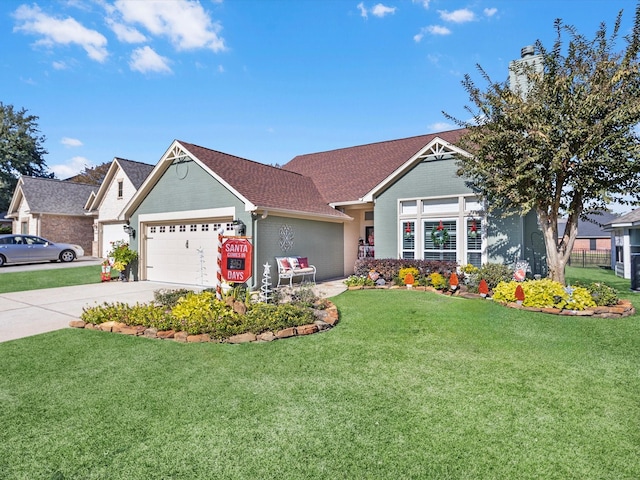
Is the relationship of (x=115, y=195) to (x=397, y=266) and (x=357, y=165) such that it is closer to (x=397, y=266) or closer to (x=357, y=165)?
(x=357, y=165)

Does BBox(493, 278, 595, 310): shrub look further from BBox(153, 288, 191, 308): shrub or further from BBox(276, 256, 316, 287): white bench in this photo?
BBox(153, 288, 191, 308): shrub

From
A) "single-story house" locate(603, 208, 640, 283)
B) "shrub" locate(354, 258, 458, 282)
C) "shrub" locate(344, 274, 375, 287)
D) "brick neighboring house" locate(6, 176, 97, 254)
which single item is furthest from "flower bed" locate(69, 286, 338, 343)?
"brick neighboring house" locate(6, 176, 97, 254)

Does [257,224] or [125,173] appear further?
[125,173]

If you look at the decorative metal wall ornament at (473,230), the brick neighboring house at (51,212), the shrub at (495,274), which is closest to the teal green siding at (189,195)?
the shrub at (495,274)

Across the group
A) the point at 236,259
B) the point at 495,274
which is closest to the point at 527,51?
the point at 495,274

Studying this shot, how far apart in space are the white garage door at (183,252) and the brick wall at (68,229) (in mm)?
15425

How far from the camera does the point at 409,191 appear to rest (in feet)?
Answer: 41.8

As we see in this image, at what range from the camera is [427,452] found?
117 inches

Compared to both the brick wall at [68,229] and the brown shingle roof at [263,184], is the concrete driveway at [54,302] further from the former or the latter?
the brick wall at [68,229]

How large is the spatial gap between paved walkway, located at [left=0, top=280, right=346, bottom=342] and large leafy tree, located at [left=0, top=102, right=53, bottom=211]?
33676mm

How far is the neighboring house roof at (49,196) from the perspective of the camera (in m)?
24.5

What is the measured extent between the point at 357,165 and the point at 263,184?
6135 mm

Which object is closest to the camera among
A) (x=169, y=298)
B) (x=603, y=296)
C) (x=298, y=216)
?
(x=603, y=296)

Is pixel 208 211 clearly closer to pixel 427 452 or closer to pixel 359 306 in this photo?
pixel 359 306
